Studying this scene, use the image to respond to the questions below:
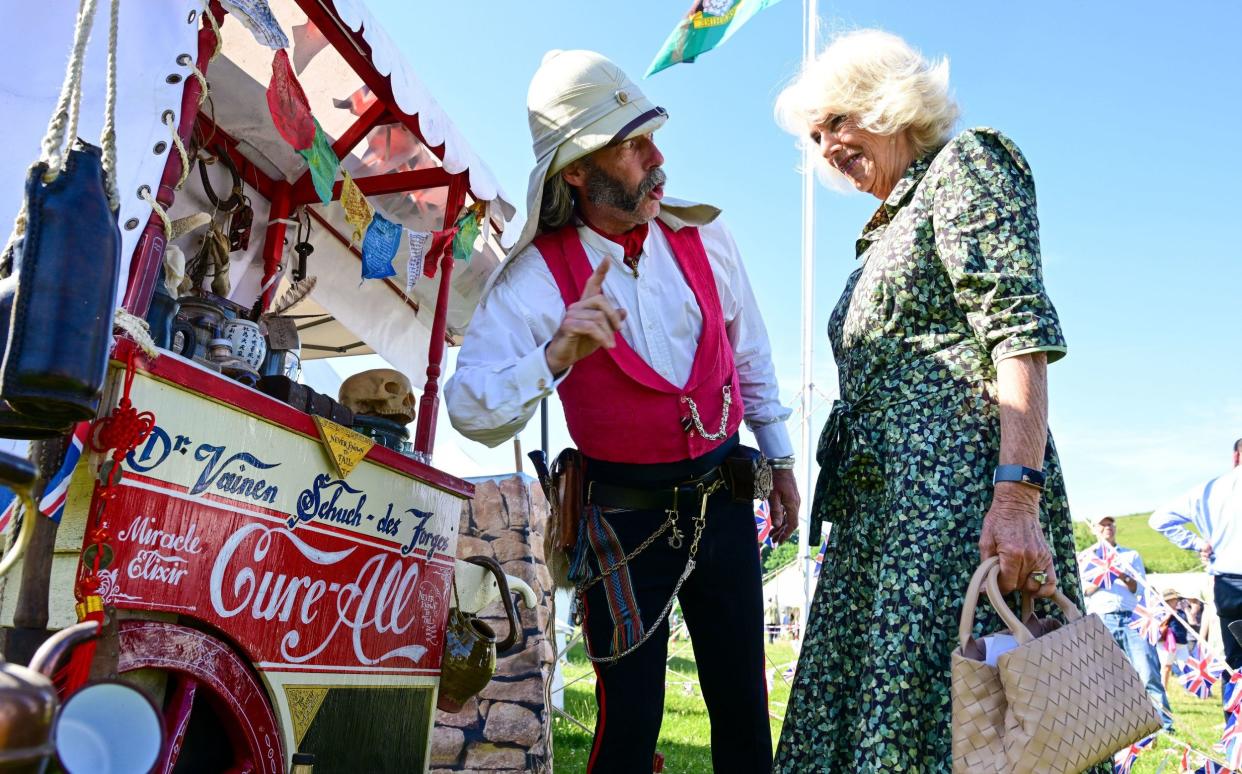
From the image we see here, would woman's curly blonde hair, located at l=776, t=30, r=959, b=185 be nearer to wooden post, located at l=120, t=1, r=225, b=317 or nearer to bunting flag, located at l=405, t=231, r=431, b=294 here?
wooden post, located at l=120, t=1, r=225, b=317

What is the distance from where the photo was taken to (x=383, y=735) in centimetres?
272

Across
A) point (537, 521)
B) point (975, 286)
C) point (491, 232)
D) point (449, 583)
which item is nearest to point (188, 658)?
point (449, 583)

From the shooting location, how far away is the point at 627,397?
2.40 metres

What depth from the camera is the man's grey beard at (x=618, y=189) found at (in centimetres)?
254

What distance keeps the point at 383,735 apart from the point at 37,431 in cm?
184

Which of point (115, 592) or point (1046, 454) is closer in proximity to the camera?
point (115, 592)

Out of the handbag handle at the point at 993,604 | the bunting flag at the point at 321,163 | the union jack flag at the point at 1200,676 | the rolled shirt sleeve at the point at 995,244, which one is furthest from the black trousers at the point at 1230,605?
the union jack flag at the point at 1200,676

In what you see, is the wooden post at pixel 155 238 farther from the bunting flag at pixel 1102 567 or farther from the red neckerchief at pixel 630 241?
the bunting flag at pixel 1102 567

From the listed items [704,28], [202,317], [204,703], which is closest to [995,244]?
[204,703]

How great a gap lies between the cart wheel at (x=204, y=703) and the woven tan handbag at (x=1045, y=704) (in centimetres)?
148

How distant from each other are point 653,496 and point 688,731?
5.27 m

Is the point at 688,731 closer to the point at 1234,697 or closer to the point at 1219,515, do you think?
the point at 1234,697

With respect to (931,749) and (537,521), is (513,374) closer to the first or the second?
(931,749)

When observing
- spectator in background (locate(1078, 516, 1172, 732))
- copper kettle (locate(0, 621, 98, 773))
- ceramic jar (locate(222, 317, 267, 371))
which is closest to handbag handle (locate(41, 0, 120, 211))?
copper kettle (locate(0, 621, 98, 773))
